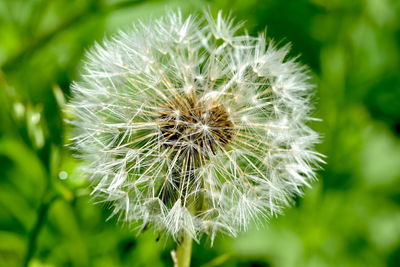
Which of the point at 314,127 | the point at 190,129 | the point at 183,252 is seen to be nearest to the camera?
the point at 183,252

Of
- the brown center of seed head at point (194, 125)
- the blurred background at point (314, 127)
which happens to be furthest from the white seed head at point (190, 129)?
the blurred background at point (314, 127)

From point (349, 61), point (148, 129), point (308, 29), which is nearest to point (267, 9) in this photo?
point (308, 29)

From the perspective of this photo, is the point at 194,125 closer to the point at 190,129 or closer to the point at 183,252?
the point at 190,129

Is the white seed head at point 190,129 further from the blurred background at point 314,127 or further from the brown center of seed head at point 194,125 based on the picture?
the blurred background at point 314,127

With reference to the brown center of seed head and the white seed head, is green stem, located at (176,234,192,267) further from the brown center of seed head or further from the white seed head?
the brown center of seed head

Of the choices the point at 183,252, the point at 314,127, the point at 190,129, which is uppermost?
the point at 190,129

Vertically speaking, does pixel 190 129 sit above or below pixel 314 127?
above

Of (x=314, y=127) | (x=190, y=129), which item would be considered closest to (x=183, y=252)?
(x=190, y=129)

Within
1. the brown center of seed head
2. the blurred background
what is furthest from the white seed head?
the blurred background
